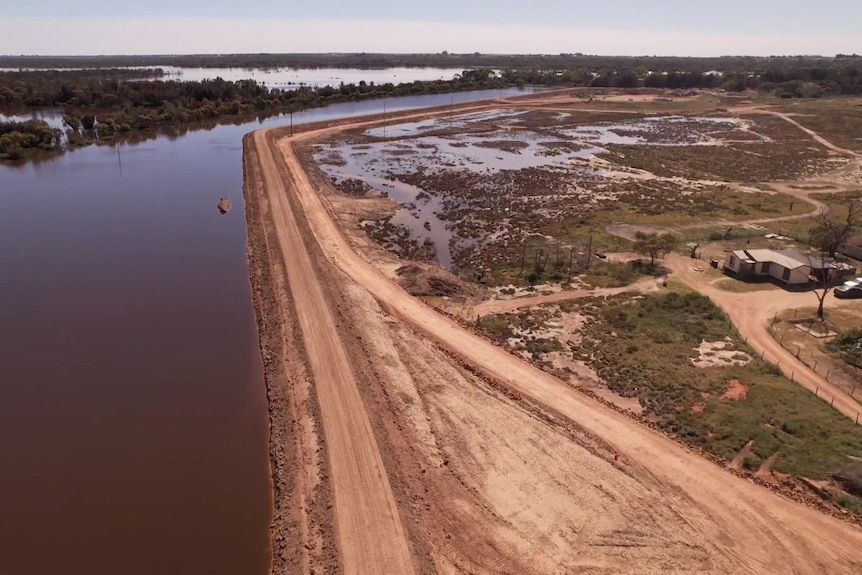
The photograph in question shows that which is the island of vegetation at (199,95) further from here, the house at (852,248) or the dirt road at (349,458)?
the house at (852,248)

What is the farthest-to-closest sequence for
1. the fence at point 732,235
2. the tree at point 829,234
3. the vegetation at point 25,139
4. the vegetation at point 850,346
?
the vegetation at point 25,139
the fence at point 732,235
the tree at point 829,234
the vegetation at point 850,346

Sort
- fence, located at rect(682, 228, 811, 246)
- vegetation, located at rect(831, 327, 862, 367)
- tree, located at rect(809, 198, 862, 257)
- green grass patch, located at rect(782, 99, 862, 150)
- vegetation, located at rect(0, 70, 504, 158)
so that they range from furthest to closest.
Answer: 1. vegetation, located at rect(0, 70, 504, 158)
2. green grass patch, located at rect(782, 99, 862, 150)
3. fence, located at rect(682, 228, 811, 246)
4. tree, located at rect(809, 198, 862, 257)
5. vegetation, located at rect(831, 327, 862, 367)

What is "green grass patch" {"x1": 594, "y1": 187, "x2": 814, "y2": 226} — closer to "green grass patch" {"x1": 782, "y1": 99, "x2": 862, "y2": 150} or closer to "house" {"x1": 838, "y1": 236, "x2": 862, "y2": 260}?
"house" {"x1": 838, "y1": 236, "x2": 862, "y2": 260}


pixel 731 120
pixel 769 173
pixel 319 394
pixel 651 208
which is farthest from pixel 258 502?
pixel 731 120

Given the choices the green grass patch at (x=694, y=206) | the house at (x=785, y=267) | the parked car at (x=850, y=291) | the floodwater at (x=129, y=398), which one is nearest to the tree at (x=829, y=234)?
the house at (x=785, y=267)

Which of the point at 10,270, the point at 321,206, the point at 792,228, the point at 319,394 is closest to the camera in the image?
the point at 319,394

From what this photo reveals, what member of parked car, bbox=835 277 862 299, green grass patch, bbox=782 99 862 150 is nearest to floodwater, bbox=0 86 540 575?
parked car, bbox=835 277 862 299

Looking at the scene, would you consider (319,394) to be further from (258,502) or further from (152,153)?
(152,153)
